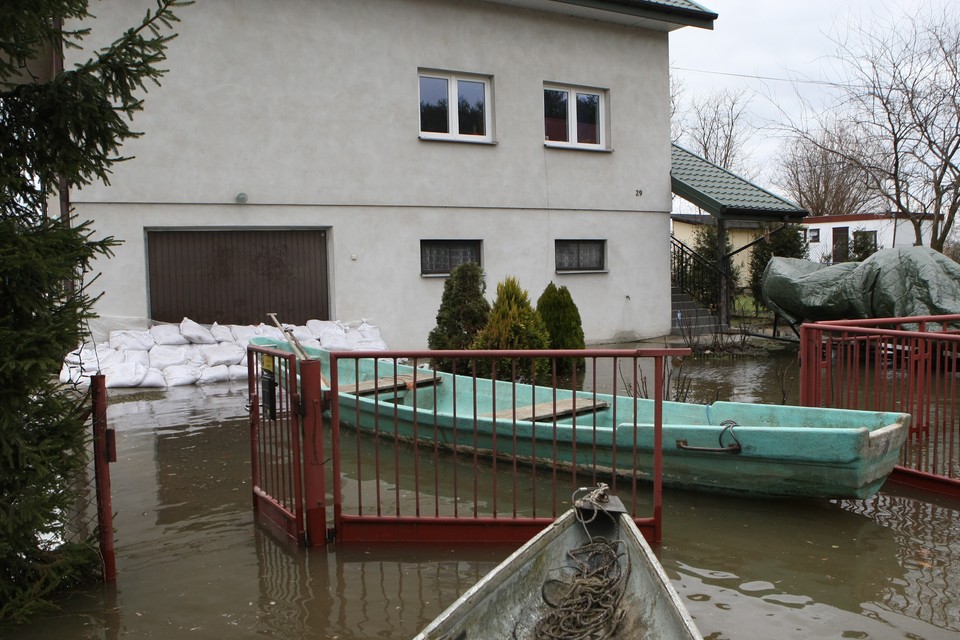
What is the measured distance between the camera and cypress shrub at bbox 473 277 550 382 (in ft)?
35.7

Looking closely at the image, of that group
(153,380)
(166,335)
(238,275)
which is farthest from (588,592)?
(238,275)

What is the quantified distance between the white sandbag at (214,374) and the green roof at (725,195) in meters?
10.0

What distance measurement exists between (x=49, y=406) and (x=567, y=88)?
1406 cm

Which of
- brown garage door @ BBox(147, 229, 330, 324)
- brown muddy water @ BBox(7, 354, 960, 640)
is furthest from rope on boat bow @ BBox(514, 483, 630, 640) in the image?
brown garage door @ BBox(147, 229, 330, 324)

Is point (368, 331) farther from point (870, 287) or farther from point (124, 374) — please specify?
point (870, 287)

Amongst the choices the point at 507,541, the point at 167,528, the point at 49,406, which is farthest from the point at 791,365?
the point at 49,406

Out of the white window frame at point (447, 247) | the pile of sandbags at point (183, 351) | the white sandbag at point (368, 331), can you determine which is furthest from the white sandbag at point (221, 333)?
the white window frame at point (447, 247)

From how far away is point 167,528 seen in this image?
569 centimetres

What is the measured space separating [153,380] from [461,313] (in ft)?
13.7

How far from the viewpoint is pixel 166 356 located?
37.9 ft

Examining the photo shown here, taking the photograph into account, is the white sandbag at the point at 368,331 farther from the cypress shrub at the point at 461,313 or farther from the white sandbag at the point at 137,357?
the white sandbag at the point at 137,357

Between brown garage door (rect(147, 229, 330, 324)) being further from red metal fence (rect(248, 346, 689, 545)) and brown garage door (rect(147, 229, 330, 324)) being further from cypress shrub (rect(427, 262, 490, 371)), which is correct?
red metal fence (rect(248, 346, 689, 545))

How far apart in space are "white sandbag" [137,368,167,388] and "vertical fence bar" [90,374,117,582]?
658 centimetres

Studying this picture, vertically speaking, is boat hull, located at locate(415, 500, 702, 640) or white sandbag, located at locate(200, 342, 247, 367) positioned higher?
white sandbag, located at locate(200, 342, 247, 367)
